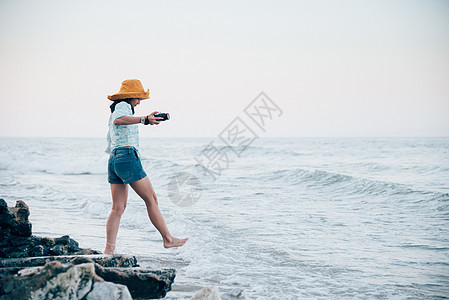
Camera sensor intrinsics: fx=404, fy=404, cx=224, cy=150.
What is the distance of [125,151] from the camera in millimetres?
3848

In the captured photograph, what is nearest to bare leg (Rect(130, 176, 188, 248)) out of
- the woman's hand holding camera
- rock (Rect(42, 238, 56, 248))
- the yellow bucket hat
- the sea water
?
the sea water

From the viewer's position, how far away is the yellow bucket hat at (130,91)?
400 cm

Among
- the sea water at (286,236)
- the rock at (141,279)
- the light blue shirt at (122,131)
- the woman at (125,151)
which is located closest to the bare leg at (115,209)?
the woman at (125,151)

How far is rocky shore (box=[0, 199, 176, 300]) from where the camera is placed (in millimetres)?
2402

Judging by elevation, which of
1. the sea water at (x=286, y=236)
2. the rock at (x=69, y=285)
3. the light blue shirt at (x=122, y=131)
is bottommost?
the sea water at (x=286, y=236)

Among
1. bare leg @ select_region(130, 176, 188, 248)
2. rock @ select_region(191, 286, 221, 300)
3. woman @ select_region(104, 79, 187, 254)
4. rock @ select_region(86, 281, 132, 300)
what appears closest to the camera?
rock @ select_region(86, 281, 132, 300)

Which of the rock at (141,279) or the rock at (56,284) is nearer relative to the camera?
the rock at (56,284)

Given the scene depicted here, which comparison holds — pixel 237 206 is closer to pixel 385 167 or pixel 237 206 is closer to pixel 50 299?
pixel 50 299

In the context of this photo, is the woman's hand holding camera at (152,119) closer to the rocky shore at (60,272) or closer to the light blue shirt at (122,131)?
the light blue shirt at (122,131)

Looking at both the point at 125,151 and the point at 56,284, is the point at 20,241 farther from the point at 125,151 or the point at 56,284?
the point at 56,284

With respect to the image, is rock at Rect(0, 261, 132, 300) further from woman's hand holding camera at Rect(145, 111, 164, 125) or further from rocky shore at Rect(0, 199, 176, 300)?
woman's hand holding camera at Rect(145, 111, 164, 125)

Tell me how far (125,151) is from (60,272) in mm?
1600

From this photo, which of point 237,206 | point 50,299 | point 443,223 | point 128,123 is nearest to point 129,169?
point 128,123

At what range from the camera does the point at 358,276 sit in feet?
13.9
